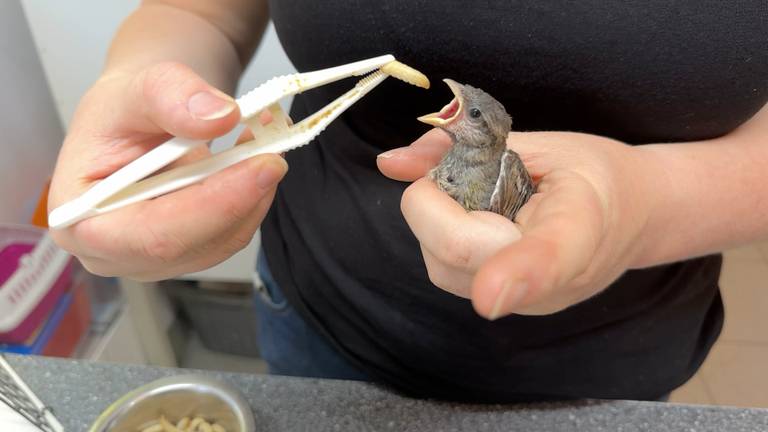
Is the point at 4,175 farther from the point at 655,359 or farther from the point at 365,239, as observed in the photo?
the point at 655,359

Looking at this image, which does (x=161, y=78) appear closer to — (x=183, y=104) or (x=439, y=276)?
(x=183, y=104)

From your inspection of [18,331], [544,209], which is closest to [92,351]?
[18,331]

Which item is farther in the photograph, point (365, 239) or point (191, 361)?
point (191, 361)

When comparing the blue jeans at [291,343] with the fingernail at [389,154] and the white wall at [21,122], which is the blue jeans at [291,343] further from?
the white wall at [21,122]

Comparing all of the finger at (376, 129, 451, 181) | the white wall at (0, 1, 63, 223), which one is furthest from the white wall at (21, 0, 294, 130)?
the finger at (376, 129, 451, 181)

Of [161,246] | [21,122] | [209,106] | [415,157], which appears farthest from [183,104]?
[21,122]

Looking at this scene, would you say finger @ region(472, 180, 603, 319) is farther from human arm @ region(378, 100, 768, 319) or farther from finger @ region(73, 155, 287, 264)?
finger @ region(73, 155, 287, 264)

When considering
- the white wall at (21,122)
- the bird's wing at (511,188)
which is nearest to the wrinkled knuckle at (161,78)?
the bird's wing at (511,188)
